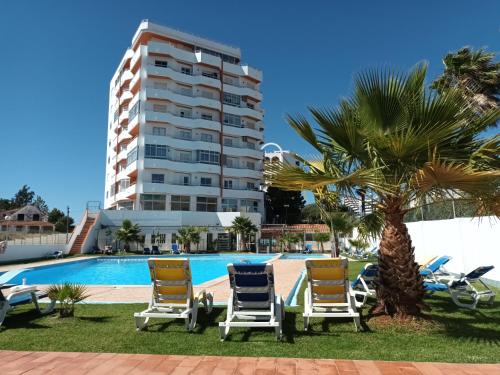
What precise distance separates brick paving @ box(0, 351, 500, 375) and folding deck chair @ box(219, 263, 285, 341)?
1372 mm

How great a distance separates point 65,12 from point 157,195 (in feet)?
93.4

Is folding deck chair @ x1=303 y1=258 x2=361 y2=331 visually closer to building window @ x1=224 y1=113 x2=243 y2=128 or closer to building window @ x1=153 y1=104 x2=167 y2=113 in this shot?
building window @ x1=153 y1=104 x2=167 y2=113

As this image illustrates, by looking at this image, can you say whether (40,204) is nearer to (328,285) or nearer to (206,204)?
(206,204)

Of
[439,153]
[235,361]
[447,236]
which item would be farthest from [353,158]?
[447,236]

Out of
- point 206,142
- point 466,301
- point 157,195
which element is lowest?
point 466,301

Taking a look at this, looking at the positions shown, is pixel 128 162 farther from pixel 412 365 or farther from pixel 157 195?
pixel 412 365

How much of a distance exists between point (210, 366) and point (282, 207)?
5595cm

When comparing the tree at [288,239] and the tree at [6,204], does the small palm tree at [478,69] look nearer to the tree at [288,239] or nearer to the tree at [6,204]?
the tree at [288,239]

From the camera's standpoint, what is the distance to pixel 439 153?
18.7ft

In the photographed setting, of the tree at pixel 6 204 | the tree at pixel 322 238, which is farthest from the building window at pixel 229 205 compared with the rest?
the tree at pixel 6 204

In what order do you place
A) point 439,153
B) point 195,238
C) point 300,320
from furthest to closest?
point 195,238
point 300,320
point 439,153

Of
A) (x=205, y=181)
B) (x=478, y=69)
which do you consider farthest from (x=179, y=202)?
(x=478, y=69)

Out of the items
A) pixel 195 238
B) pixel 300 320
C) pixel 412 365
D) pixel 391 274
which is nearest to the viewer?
pixel 412 365

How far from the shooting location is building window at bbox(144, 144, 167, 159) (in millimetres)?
41081
